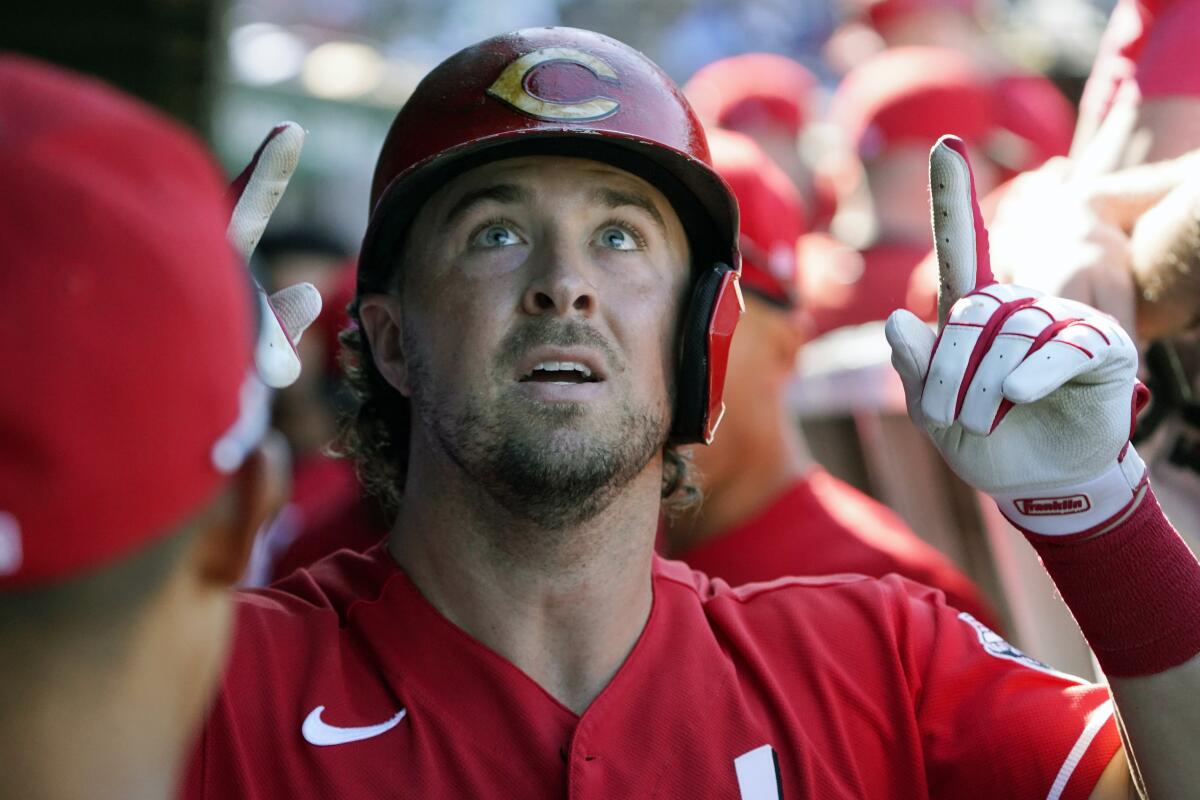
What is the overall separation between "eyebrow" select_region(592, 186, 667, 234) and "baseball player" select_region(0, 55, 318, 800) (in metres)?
1.23

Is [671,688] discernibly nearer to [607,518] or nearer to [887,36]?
[607,518]

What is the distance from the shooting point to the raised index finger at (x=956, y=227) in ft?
7.38

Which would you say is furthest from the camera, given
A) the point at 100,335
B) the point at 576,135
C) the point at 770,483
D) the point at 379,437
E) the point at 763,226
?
the point at 763,226

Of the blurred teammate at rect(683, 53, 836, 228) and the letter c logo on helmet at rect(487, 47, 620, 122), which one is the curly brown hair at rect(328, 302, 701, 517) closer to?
the letter c logo on helmet at rect(487, 47, 620, 122)

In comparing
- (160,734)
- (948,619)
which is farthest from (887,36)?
(160,734)

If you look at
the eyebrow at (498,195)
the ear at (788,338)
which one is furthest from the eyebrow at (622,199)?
the ear at (788,338)

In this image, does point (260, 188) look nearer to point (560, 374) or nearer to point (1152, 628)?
point (560, 374)

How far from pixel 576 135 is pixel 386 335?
0.60 m

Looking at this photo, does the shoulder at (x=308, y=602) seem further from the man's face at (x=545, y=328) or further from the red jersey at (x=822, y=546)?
the red jersey at (x=822, y=546)

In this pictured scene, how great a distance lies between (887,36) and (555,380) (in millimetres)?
6128

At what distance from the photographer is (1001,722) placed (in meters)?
2.42

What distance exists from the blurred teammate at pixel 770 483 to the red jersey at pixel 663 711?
3.17ft

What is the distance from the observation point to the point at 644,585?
8.68 ft

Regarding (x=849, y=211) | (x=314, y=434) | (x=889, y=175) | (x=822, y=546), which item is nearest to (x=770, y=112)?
(x=849, y=211)
